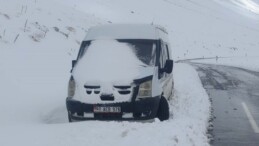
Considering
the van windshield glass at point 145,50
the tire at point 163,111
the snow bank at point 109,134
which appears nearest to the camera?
the snow bank at point 109,134

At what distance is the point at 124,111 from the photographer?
460 inches

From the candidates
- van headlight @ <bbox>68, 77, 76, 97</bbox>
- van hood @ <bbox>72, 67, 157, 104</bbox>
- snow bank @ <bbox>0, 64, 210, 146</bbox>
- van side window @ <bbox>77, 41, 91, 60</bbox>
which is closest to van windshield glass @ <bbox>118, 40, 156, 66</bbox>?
van side window @ <bbox>77, 41, 91, 60</bbox>

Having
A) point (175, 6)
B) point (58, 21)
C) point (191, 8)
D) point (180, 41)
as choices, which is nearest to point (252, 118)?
point (58, 21)

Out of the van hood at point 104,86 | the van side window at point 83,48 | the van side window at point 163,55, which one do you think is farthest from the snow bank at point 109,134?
the van side window at point 83,48

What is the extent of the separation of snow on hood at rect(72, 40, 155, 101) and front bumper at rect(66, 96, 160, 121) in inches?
11.1

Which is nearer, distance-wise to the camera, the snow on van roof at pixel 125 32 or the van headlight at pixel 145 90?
the van headlight at pixel 145 90

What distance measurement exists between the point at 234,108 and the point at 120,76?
18.2 feet

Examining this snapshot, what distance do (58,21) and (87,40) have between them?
1369 centimetres

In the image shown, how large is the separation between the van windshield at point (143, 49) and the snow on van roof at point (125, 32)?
0.17m

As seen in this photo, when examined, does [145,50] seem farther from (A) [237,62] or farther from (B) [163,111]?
(A) [237,62]

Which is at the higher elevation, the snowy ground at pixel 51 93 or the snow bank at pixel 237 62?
the snowy ground at pixel 51 93

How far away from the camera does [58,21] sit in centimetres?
2731

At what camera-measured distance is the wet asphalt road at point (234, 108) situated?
39.1 feet

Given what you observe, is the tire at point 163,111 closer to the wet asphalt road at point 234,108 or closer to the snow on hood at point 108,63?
the snow on hood at point 108,63
